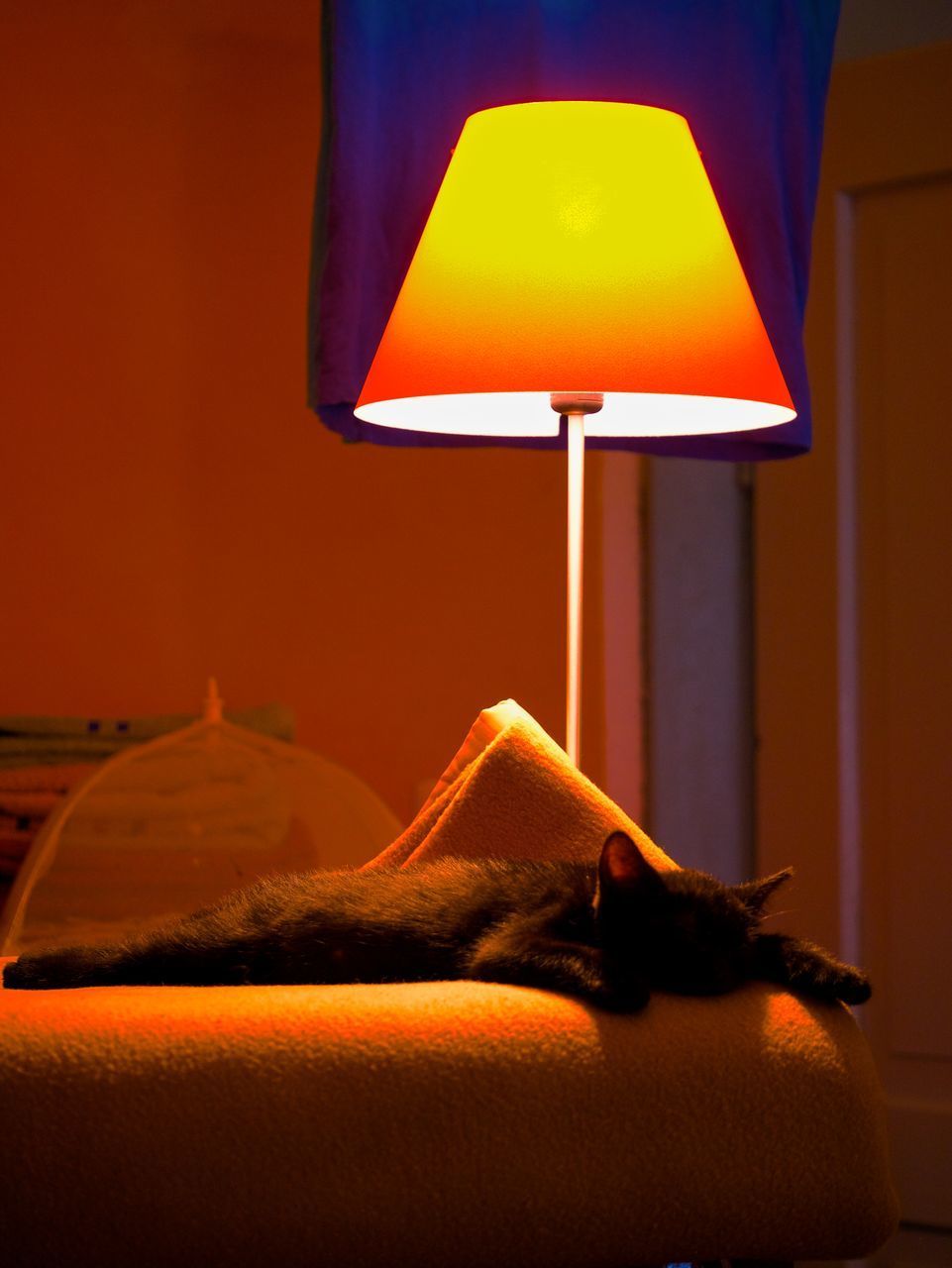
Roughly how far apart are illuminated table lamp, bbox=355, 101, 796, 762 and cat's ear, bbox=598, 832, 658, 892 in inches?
18.1

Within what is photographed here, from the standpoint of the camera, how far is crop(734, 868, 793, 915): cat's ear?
0.91 metres

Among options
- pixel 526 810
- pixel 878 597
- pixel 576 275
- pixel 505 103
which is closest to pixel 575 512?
pixel 576 275

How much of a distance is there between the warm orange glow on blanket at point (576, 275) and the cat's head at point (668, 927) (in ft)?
1.53

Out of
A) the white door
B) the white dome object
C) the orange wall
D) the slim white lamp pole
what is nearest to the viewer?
the slim white lamp pole

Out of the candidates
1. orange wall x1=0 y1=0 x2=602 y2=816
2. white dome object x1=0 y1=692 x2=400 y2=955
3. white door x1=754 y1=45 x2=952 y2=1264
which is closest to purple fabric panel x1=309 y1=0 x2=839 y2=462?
white dome object x1=0 y1=692 x2=400 y2=955

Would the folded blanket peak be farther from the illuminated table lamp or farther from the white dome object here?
the white dome object

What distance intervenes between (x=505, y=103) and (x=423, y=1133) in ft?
4.33

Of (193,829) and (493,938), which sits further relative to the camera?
(193,829)

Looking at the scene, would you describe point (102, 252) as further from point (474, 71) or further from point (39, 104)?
point (474, 71)

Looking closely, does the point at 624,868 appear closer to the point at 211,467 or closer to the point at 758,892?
the point at 758,892

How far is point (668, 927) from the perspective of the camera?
831mm

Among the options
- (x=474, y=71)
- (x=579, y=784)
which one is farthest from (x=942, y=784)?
(x=579, y=784)

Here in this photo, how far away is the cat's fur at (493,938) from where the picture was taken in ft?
2.71

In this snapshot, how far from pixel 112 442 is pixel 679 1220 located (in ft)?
5.83
